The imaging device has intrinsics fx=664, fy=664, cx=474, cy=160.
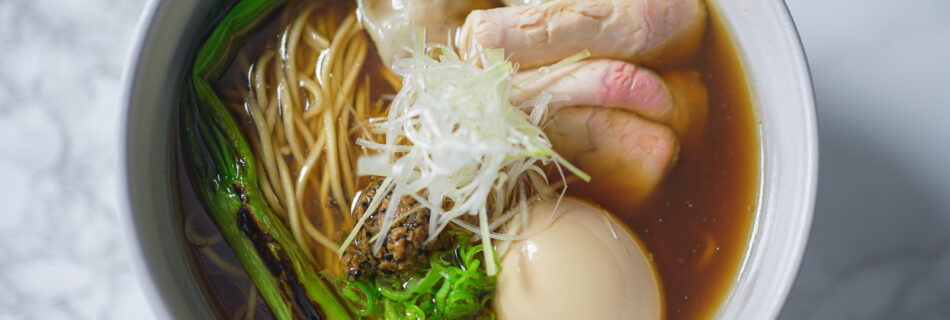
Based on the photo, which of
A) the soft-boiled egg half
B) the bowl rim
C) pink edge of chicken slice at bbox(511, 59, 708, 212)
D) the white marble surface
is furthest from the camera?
the white marble surface

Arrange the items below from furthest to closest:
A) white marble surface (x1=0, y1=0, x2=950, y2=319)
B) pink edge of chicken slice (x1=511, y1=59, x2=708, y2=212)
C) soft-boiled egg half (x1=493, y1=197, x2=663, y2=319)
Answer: white marble surface (x1=0, y1=0, x2=950, y2=319) < pink edge of chicken slice (x1=511, y1=59, x2=708, y2=212) < soft-boiled egg half (x1=493, y1=197, x2=663, y2=319)

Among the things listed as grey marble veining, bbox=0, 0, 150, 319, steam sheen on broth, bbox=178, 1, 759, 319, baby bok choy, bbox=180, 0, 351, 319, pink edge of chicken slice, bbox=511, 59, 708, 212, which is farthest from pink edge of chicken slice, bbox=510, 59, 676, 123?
grey marble veining, bbox=0, 0, 150, 319

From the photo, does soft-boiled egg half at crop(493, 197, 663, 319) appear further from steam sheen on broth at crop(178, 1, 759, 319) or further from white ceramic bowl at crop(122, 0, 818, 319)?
white ceramic bowl at crop(122, 0, 818, 319)

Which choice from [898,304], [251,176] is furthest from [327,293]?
[898,304]

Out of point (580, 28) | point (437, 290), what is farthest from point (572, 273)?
point (580, 28)

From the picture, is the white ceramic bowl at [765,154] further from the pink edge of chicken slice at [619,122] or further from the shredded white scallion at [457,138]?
the shredded white scallion at [457,138]

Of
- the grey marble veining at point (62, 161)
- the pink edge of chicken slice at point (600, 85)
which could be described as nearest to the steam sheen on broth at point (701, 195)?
the pink edge of chicken slice at point (600, 85)

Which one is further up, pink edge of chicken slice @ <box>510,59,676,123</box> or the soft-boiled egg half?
pink edge of chicken slice @ <box>510,59,676,123</box>
